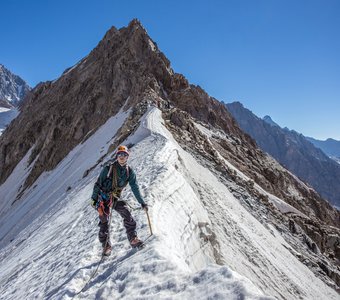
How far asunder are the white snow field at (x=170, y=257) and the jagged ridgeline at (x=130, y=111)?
1180 cm

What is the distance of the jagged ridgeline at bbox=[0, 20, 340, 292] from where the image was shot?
33969 millimetres

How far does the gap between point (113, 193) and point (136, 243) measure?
1205 millimetres

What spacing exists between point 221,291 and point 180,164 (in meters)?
10.2

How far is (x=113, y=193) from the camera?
7117 millimetres

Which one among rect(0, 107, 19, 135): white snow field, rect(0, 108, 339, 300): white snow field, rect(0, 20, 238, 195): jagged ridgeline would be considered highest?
rect(0, 107, 19, 135): white snow field

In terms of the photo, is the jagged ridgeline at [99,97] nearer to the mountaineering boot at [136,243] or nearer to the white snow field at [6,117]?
the mountaineering boot at [136,243]

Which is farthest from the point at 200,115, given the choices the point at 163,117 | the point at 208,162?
the point at 208,162

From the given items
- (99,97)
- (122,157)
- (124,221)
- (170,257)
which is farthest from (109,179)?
(99,97)

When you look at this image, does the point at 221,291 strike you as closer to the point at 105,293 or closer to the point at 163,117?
the point at 105,293

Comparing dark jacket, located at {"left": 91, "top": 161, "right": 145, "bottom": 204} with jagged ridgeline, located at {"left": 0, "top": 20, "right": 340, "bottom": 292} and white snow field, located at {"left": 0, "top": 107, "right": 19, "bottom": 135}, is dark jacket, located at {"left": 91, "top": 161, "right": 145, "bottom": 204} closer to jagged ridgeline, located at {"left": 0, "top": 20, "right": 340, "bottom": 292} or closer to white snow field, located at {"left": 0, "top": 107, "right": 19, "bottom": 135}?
jagged ridgeline, located at {"left": 0, "top": 20, "right": 340, "bottom": 292}

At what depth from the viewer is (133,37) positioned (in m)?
51.2

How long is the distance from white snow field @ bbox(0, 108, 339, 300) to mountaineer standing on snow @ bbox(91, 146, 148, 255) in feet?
1.14

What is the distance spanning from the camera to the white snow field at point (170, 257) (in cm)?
538

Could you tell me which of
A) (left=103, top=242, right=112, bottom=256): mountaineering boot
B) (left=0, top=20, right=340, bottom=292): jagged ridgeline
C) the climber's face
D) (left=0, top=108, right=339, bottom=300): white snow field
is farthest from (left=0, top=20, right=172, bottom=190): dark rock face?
(left=103, top=242, right=112, bottom=256): mountaineering boot
